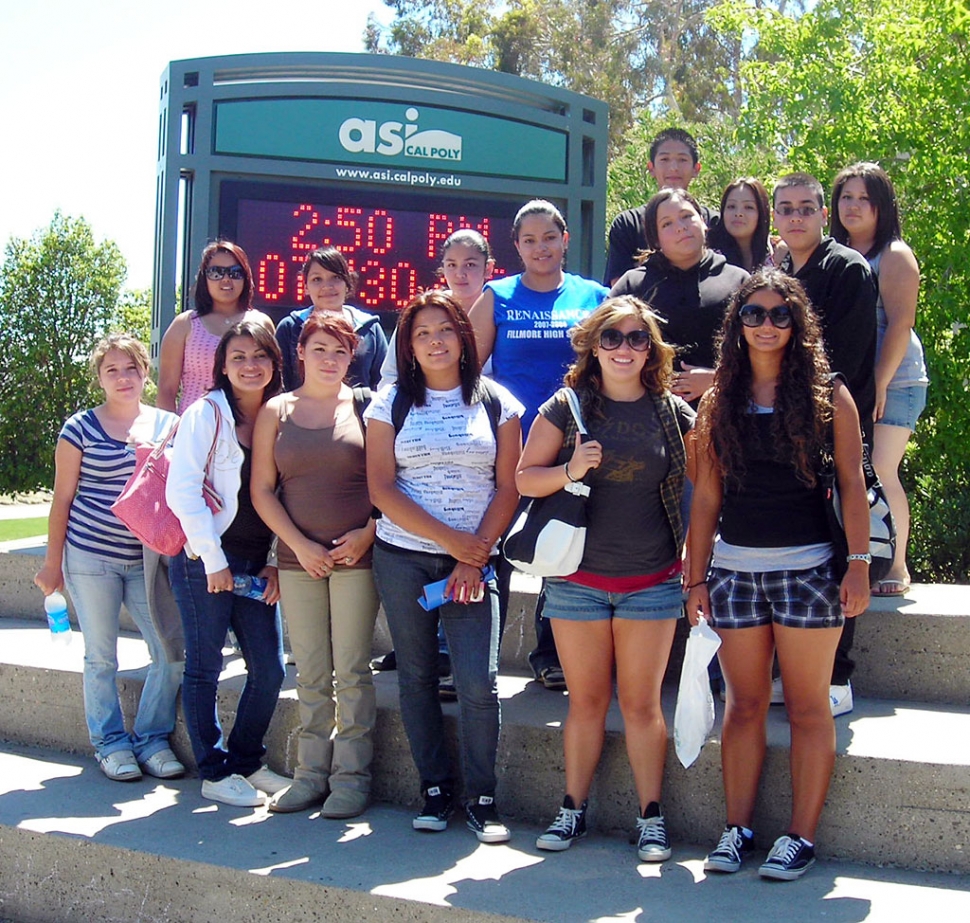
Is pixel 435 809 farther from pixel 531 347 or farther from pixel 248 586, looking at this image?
pixel 531 347

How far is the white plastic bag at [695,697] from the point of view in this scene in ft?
11.4

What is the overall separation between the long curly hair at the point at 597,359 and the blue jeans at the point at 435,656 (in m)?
0.73

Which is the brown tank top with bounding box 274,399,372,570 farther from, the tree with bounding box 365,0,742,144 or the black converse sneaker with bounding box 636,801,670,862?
the tree with bounding box 365,0,742,144

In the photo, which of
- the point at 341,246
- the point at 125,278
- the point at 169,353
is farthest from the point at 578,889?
the point at 125,278

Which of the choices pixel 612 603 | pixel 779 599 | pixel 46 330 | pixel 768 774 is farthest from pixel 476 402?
pixel 46 330

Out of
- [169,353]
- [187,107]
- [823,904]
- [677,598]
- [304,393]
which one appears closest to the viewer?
[823,904]

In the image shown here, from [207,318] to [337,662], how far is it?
1.78m

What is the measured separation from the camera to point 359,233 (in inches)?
253

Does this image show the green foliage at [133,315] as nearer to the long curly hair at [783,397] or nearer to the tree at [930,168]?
the tree at [930,168]

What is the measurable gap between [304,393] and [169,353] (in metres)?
1.13

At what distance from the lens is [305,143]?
6406 millimetres

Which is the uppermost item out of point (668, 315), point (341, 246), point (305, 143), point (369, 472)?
point (305, 143)

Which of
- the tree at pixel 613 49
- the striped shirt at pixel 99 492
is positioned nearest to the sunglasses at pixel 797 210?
the striped shirt at pixel 99 492

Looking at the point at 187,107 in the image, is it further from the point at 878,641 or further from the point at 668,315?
the point at 878,641
